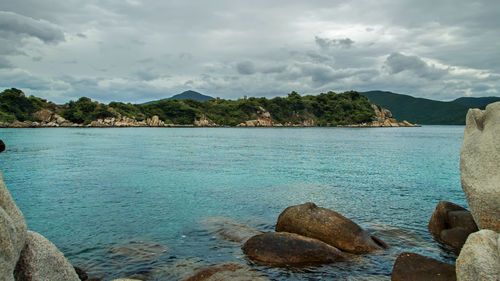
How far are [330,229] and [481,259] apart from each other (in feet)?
19.2

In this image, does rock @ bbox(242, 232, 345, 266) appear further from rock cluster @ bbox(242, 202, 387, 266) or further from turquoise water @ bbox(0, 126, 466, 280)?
turquoise water @ bbox(0, 126, 466, 280)

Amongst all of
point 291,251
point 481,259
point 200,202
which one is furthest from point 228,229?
point 481,259

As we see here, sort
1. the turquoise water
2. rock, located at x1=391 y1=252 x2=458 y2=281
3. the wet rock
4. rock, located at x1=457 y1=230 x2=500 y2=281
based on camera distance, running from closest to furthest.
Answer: rock, located at x1=457 y1=230 x2=500 y2=281, rock, located at x1=391 y1=252 x2=458 y2=281, the turquoise water, the wet rock

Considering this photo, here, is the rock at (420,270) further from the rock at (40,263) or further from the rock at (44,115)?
the rock at (44,115)

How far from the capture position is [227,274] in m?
10.5

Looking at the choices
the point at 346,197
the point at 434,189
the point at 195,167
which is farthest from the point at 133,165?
the point at 434,189

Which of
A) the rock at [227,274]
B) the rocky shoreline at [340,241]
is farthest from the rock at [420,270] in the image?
the rock at [227,274]

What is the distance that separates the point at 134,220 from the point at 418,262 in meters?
13.7

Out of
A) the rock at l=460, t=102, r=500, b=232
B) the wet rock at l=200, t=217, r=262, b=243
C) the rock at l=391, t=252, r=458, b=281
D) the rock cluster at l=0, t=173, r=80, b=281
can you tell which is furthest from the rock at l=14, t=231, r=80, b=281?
the rock at l=460, t=102, r=500, b=232

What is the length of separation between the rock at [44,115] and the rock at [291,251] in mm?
182509

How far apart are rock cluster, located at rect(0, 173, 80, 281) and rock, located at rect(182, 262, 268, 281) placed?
12.8 ft

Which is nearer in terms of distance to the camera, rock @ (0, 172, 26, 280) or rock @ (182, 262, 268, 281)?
rock @ (0, 172, 26, 280)

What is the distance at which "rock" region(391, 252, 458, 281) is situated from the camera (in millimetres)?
9305

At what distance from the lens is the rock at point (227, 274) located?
1017cm
